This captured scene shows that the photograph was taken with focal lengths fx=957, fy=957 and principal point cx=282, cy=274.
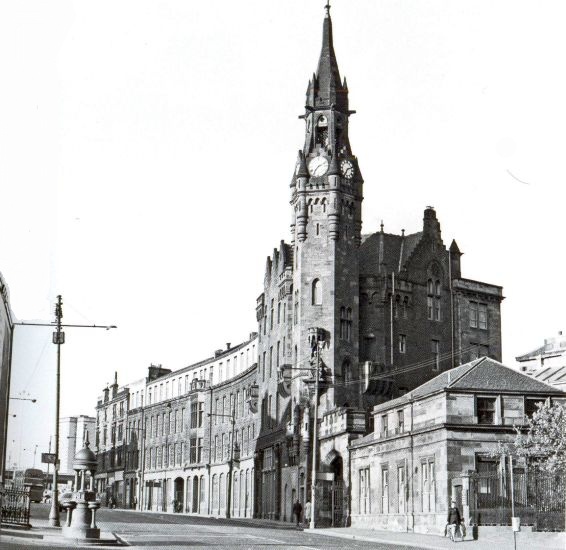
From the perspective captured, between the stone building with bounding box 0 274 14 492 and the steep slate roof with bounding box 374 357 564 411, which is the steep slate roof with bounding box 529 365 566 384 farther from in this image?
the stone building with bounding box 0 274 14 492

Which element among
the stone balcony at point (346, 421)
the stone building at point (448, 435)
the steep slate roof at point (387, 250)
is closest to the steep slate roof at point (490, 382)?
the stone building at point (448, 435)

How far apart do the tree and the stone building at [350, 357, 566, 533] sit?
3.81 feet

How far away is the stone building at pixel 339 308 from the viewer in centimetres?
6712

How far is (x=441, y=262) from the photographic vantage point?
75625 millimetres

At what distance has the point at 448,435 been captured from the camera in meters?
42.2

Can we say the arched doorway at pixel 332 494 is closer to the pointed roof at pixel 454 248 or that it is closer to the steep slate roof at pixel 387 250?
the steep slate roof at pixel 387 250

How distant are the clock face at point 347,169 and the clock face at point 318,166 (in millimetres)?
1266

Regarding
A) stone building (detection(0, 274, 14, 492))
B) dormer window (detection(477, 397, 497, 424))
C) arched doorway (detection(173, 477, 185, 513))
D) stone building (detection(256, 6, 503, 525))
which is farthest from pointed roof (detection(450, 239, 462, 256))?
arched doorway (detection(173, 477, 185, 513))

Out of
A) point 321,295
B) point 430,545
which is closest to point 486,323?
point 321,295

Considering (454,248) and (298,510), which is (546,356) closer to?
(454,248)

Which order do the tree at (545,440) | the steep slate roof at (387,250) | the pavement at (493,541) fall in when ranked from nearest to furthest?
the pavement at (493,541), the tree at (545,440), the steep slate roof at (387,250)

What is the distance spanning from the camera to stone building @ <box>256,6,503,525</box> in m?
67.1

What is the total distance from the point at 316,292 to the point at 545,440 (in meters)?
31.1

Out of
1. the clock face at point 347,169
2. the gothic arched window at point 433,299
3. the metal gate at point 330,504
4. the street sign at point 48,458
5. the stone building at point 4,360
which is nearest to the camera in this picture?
the street sign at point 48,458
